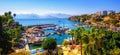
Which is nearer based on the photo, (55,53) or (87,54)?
(87,54)

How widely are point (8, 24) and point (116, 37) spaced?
80963mm

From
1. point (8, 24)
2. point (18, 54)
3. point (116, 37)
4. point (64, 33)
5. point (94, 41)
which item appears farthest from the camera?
point (64, 33)

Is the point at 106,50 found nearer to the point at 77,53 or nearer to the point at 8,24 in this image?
the point at 77,53

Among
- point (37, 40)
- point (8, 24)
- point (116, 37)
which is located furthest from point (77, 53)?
point (8, 24)

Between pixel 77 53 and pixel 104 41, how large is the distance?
13219mm

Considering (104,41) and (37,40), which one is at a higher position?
(104,41)

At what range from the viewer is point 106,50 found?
4381 cm

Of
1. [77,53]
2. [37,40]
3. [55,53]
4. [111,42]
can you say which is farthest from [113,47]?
[37,40]

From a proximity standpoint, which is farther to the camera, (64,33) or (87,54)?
(64,33)

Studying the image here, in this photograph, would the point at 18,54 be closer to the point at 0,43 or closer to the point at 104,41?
the point at 0,43

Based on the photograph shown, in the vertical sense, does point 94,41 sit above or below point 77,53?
above

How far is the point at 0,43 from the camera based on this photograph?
47.3 m

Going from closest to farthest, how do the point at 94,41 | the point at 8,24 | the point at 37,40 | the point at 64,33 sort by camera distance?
the point at 94,41 < the point at 37,40 < the point at 8,24 < the point at 64,33

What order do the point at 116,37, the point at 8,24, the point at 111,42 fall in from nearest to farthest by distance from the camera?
the point at 111,42 → the point at 116,37 → the point at 8,24
